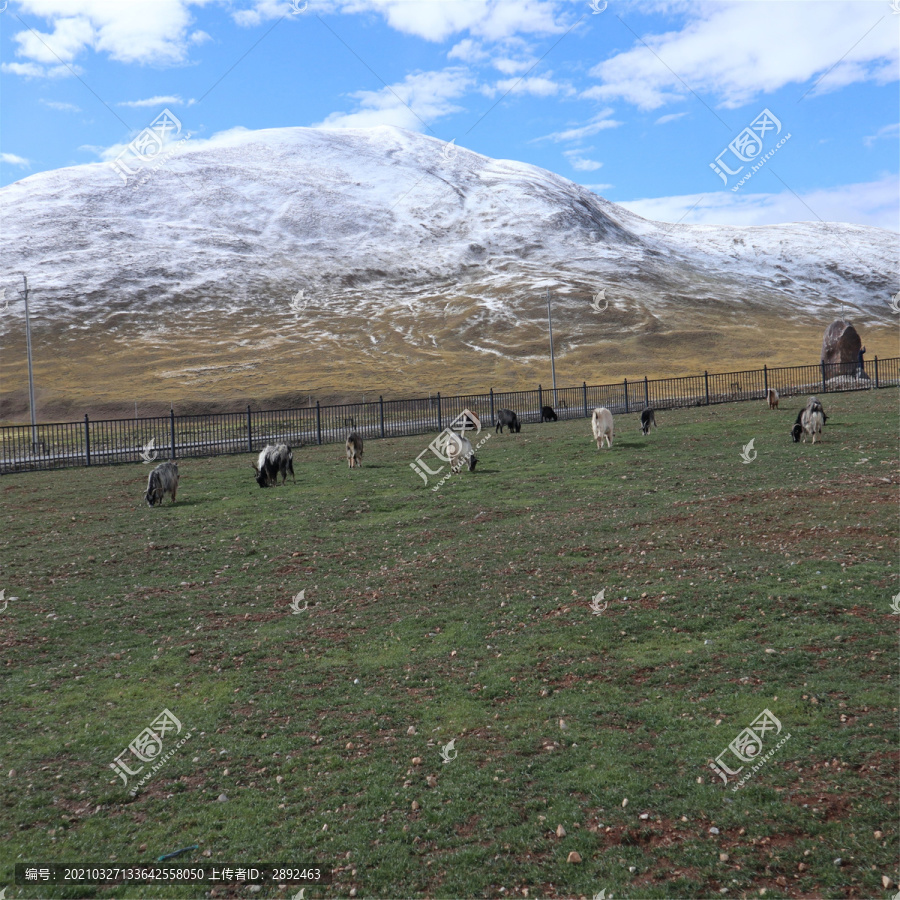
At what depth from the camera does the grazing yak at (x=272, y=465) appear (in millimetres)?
22109

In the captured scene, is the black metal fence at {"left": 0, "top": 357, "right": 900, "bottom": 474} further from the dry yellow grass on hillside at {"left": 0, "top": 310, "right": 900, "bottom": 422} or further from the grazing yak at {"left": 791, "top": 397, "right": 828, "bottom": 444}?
the dry yellow grass on hillside at {"left": 0, "top": 310, "right": 900, "bottom": 422}

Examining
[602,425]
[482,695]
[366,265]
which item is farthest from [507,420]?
[366,265]

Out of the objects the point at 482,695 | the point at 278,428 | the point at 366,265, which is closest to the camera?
the point at 482,695

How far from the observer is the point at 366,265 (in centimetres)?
15225

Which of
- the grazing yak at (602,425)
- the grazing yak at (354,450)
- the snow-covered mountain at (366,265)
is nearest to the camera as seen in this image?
the grazing yak at (354,450)

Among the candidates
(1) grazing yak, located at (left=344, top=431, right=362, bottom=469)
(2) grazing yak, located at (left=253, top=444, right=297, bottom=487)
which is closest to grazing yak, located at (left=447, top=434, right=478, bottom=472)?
(1) grazing yak, located at (left=344, top=431, right=362, bottom=469)

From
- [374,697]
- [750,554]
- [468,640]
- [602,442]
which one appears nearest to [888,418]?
[602,442]

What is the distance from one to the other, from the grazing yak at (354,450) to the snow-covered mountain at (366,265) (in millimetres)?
73163

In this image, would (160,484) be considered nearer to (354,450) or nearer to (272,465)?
(272,465)

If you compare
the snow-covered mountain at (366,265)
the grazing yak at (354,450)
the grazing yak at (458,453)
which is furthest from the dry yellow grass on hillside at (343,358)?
the grazing yak at (458,453)

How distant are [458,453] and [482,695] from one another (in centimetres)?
1517

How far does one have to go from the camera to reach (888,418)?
85.6 ft

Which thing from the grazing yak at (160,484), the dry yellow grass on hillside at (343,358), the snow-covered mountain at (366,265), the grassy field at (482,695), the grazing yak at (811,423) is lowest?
the grassy field at (482,695)

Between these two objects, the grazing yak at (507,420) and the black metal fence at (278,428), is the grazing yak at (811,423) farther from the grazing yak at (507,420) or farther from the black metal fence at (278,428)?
the black metal fence at (278,428)
